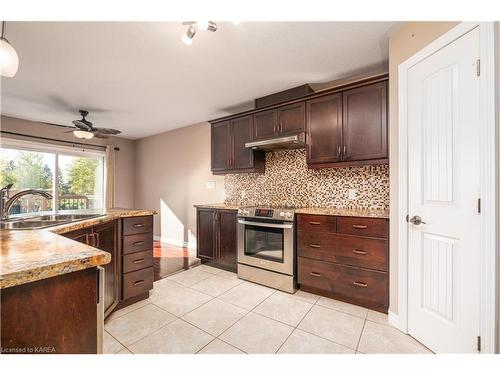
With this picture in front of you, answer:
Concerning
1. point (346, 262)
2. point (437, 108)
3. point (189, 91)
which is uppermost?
point (189, 91)

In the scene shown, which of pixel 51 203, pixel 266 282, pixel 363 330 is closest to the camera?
pixel 363 330

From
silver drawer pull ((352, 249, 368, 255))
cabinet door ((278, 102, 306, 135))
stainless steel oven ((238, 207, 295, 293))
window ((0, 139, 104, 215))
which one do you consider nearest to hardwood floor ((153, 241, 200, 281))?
stainless steel oven ((238, 207, 295, 293))

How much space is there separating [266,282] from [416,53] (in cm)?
256

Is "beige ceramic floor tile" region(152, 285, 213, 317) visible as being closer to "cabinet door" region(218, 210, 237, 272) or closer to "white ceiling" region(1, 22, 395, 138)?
"cabinet door" region(218, 210, 237, 272)

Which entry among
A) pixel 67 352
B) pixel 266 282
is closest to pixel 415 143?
pixel 266 282

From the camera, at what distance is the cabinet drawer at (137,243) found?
2.16 m

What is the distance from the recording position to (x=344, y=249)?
2150mm

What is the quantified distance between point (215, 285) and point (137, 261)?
37.0 inches

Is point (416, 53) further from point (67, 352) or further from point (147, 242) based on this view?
point (147, 242)

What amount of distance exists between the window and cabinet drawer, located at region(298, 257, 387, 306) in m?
4.48

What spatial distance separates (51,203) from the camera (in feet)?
14.1

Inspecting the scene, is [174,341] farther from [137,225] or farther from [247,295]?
[137,225]

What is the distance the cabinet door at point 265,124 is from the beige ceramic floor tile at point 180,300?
208cm

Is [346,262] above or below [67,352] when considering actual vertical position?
below
